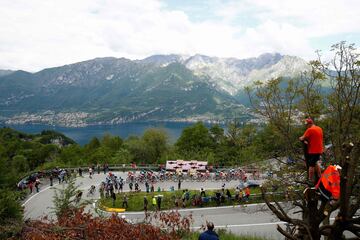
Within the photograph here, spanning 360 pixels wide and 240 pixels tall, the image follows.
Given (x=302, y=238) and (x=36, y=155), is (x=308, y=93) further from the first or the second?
(x=36, y=155)

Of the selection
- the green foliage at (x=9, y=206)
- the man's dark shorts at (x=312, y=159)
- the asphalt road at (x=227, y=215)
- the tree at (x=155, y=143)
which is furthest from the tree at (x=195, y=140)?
the man's dark shorts at (x=312, y=159)

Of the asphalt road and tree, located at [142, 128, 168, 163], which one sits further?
tree, located at [142, 128, 168, 163]

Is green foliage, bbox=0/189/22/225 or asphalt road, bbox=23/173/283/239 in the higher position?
green foliage, bbox=0/189/22/225

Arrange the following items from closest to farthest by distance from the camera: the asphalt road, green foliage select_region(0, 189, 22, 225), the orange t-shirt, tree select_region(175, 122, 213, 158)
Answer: the orange t-shirt → green foliage select_region(0, 189, 22, 225) → the asphalt road → tree select_region(175, 122, 213, 158)

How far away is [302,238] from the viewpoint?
5.90 m

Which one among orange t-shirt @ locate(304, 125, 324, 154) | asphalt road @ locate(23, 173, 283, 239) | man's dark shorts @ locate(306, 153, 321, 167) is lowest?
asphalt road @ locate(23, 173, 283, 239)

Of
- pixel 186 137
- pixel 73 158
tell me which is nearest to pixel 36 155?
pixel 73 158

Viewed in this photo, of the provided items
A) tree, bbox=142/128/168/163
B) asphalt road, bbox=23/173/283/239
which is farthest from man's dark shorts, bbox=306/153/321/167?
tree, bbox=142/128/168/163

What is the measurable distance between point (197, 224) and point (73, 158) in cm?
5707

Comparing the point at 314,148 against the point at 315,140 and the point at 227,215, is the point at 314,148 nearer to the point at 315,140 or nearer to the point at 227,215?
the point at 315,140

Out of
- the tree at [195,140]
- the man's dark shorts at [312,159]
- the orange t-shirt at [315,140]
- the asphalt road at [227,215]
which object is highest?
the orange t-shirt at [315,140]

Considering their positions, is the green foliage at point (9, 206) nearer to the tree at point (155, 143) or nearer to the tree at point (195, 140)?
the tree at point (195, 140)

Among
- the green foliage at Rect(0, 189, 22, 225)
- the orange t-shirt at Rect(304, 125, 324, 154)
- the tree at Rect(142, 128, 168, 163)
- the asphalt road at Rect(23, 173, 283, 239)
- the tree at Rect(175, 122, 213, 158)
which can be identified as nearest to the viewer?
the orange t-shirt at Rect(304, 125, 324, 154)

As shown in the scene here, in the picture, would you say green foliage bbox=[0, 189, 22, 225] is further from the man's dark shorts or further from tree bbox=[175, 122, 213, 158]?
tree bbox=[175, 122, 213, 158]
